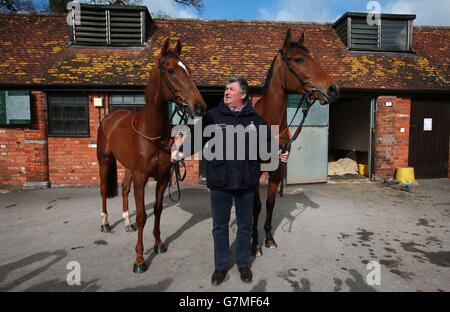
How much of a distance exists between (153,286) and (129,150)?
177 centimetres

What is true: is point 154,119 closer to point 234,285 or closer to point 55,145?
point 234,285

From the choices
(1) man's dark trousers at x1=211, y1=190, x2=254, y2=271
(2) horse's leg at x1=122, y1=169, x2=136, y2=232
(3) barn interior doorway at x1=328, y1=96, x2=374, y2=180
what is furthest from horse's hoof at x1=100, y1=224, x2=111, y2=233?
(3) barn interior doorway at x1=328, y1=96, x2=374, y2=180

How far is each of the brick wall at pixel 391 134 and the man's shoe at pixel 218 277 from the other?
760 centimetres

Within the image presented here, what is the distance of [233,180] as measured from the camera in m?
2.80

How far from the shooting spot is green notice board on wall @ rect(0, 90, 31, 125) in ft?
25.0

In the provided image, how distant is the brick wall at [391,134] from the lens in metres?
8.72

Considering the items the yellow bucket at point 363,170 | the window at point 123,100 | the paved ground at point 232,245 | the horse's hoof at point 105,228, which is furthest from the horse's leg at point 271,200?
the yellow bucket at point 363,170

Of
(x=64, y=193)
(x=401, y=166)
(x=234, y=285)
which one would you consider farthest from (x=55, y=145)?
(x=401, y=166)

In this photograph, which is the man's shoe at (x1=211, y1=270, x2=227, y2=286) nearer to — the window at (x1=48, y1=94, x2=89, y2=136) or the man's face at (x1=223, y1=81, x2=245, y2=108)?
the man's face at (x1=223, y1=81, x2=245, y2=108)

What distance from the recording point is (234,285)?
2900mm

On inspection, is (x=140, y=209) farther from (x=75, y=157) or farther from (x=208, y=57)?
(x=208, y=57)

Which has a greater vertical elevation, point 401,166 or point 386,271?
point 401,166

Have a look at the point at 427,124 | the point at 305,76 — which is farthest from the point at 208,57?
the point at 427,124

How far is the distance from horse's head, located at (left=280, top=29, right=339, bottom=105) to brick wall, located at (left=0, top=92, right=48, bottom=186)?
7.35 meters
